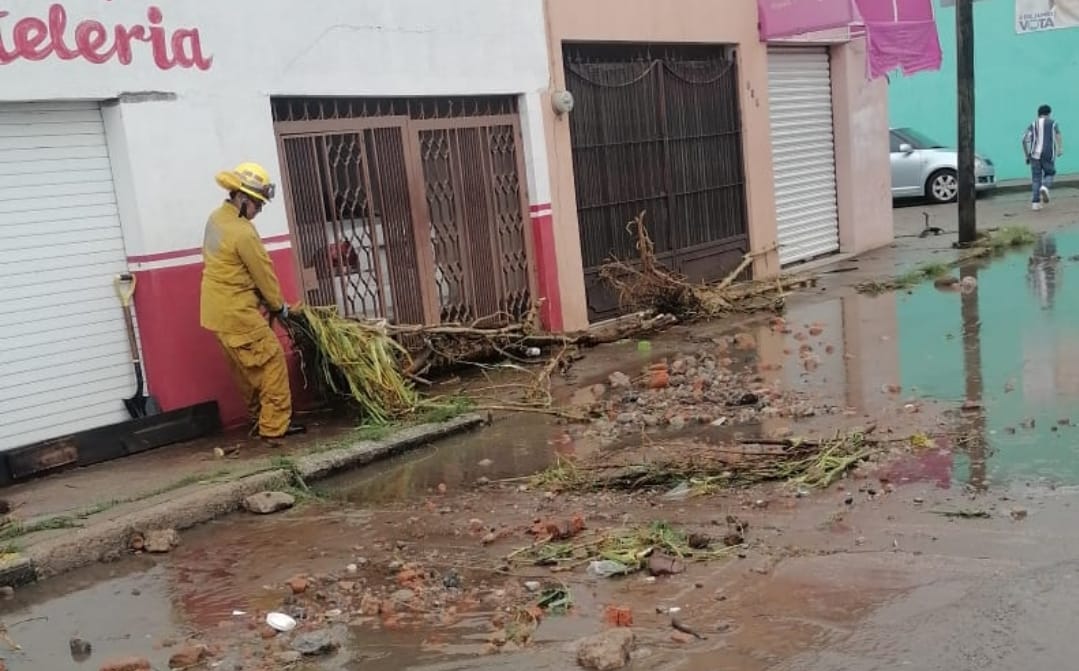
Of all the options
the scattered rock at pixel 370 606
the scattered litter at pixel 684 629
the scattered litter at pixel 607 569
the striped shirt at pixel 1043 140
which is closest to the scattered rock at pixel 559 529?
the scattered litter at pixel 607 569

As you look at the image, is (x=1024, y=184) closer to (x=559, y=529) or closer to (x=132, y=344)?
(x=132, y=344)

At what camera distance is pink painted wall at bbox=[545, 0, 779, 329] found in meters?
10.8

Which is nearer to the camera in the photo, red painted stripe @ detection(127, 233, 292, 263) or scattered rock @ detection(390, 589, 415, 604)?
scattered rock @ detection(390, 589, 415, 604)

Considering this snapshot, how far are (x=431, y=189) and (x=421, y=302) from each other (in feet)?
3.27

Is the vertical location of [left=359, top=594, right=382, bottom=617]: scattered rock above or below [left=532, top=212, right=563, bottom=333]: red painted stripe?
below

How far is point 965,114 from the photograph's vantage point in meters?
14.8

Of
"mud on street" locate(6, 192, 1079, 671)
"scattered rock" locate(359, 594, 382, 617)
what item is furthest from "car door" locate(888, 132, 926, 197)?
"scattered rock" locate(359, 594, 382, 617)

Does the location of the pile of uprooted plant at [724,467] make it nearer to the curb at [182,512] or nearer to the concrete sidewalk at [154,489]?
the curb at [182,512]

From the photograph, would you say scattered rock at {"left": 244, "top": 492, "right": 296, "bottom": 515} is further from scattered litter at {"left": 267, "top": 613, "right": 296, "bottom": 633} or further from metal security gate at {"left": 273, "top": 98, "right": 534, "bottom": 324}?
metal security gate at {"left": 273, "top": 98, "right": 534, "bottom": 324}

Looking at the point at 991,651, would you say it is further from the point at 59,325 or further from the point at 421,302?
the point at 421,302

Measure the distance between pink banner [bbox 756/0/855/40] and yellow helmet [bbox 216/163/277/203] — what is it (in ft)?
26.0

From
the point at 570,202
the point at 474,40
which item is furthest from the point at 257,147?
the point at 570,202

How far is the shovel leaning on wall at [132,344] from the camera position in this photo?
287 inches

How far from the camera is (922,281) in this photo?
499 inches
